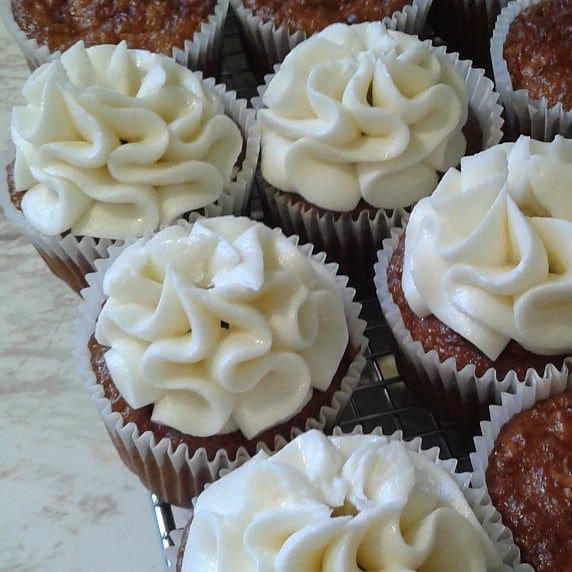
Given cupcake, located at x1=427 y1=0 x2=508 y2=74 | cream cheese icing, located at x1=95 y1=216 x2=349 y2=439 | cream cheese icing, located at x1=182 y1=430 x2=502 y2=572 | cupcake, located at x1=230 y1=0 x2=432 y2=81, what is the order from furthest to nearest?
1. cupcake, located at x1=427 y1=0 x2=508 y2=74
2. cupcake, located at x1=230 y1=0 x2=432 y2=81
3. cream cheese icing, located at x1=95 y1=216 x2=349 y2=439
4. cream cheese icing, located at x1=182 y1=430 x2=502 y2=572

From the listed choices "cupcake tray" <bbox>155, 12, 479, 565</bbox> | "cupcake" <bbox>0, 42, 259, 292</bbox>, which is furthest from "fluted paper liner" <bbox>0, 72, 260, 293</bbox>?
"cupcake tray" <bbox>155, 12, 479, 565</bbox>

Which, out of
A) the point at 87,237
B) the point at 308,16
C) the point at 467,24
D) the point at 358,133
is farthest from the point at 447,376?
the point at 467,24

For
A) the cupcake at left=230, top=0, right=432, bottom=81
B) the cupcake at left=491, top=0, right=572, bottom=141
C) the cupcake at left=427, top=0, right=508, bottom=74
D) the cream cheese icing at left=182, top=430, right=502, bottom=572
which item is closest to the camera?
the cream cheese icing at left=182, top=430, right=502, bottom=572

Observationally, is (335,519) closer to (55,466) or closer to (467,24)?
(55,466)

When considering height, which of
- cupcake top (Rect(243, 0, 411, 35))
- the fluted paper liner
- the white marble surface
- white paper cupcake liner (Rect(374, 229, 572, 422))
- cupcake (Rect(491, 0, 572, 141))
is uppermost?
cupcake top (Rect(243, 0, 411, 35))

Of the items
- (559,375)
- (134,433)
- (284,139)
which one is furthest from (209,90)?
(559,375)

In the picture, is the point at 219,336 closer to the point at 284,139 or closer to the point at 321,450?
the point at 321,450

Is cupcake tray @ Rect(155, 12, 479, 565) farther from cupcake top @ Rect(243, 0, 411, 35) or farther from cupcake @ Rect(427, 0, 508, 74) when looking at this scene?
cupcake @ Rect(427, 0, 508, 74)

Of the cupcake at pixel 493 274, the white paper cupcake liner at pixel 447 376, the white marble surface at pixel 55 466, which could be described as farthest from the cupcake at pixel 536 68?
the white marble surface at pixel 55 466
